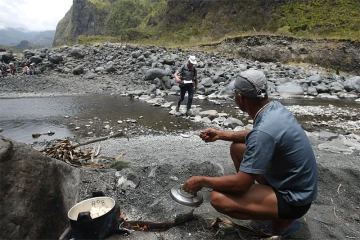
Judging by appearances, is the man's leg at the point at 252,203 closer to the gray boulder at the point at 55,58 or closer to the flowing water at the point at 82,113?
the flowing water at the point at 82,113

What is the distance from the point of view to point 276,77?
17.2 meters

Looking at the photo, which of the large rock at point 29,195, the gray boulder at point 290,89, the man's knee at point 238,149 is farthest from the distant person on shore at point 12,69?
the man's knee at point 238,149

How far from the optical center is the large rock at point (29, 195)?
2354mm

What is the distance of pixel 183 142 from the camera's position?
284 inches

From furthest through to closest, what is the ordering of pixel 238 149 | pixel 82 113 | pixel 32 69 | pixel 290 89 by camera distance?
pixel 32 69 → pixel 290 89 → pixel 82 113 → pixel 238 149

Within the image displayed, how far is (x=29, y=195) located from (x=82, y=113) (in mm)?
8952

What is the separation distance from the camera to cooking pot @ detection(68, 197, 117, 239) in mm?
2480

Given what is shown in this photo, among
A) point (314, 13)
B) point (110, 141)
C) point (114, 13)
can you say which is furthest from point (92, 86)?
point (114, 13)

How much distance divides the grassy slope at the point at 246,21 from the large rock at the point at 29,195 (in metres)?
27.3

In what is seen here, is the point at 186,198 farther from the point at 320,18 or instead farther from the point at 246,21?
the point at 246,21

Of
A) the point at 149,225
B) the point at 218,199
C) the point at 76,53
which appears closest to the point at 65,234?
the point at 149,225

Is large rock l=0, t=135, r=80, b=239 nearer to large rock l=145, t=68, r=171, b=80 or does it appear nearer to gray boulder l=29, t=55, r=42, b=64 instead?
large rock l=145, t=68, r=171, b=80

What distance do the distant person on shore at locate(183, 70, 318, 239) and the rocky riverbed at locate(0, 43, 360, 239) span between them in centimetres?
52

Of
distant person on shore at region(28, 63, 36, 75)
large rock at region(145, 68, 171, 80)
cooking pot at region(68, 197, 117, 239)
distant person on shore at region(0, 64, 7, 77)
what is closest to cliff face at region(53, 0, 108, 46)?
distant person on shore at region(28, 63, 36, 75)
